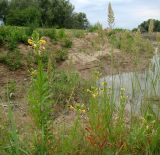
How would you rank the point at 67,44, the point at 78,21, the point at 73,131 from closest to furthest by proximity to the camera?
the point at 73,131 < the point at 67,44 < the point at 78,21

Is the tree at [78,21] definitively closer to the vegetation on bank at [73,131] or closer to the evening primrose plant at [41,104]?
the vegetation on bank at [73,131]

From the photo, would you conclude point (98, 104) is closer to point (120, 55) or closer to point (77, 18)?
point (120, 55)

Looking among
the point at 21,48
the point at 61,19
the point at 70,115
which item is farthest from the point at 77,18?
the point at 70,115

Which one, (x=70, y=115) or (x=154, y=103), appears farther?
(x=70, y=115)

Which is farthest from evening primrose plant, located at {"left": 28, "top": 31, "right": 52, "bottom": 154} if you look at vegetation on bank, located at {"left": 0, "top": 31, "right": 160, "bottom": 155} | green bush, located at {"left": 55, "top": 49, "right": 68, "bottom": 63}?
green bush, located at {"left": 55, "top": 49, "right": 68, "bottom": 63}

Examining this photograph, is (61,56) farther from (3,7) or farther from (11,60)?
(3,7)

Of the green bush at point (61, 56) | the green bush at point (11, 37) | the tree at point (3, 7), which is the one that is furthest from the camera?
the tree at point (3, 7)

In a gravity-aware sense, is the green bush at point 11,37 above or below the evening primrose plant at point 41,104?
above

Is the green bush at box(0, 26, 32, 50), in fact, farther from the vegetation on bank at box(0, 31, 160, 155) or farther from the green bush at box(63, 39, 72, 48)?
the vegetation on bank at box(0, 31, 160, 155)

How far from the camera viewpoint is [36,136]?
3297 millimetres

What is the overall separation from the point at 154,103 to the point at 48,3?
38.1 m

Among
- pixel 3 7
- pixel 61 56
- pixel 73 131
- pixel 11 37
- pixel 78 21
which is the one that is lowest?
pixel 73 131

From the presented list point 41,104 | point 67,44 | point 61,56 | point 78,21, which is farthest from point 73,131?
point 78,21

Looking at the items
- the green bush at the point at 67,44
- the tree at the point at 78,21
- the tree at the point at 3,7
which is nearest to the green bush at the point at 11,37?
the green bush at the point at 67,44
